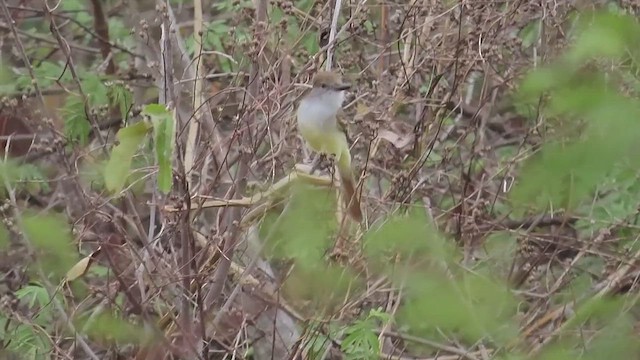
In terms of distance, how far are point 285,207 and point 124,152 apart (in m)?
0.61

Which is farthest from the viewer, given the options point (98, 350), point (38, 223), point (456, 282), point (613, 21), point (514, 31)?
point (514, 31)

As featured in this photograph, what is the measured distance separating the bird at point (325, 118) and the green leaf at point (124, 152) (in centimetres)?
105

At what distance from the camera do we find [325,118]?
3.81 m

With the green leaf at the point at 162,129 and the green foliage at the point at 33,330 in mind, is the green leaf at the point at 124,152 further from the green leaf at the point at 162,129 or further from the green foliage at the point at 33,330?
the green foliage at the point at 33,330

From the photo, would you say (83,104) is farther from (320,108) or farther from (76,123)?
(320,108)

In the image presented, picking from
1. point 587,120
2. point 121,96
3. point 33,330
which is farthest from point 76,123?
point 587,120

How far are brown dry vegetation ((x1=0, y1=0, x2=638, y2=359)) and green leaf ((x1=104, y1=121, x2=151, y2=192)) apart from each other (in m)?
0.19

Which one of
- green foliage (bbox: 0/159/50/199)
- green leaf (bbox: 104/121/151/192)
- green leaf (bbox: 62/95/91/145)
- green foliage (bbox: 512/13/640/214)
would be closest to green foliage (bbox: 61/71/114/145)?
green leaf (bbox: 62/95/91/145)

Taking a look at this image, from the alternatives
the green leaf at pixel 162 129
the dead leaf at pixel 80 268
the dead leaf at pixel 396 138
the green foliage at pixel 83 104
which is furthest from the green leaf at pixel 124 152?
the green foliage at pixel 83 104

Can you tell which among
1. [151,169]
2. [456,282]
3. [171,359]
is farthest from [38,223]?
[456,282]

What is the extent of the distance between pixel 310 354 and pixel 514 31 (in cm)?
219

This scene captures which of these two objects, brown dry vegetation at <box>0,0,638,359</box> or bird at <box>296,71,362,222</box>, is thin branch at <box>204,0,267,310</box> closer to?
brown dry vegetation at <box>0,0,638,359</box>

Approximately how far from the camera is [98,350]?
4.36 metres

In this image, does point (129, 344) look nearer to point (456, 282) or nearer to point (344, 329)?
point (344, 329)
